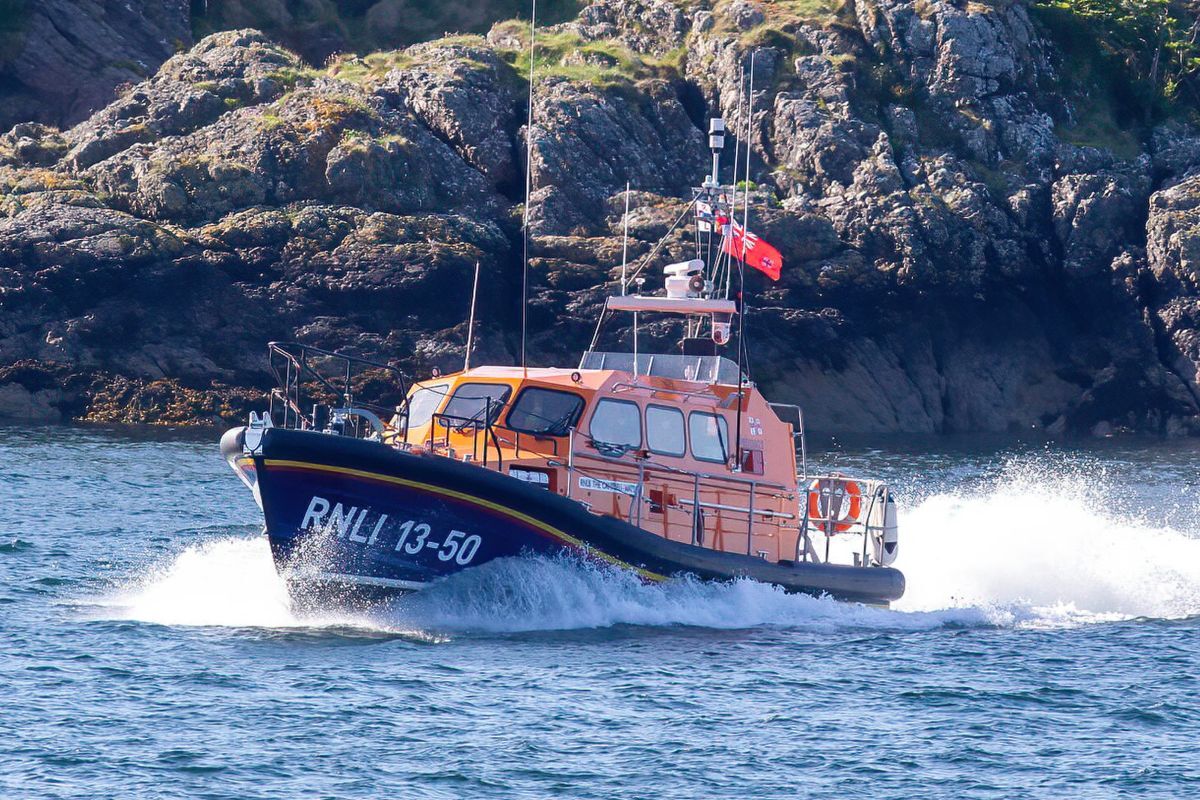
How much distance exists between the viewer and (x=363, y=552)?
50.6 ft

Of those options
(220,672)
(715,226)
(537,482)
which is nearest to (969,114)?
(715,226)

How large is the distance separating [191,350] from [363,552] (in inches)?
932

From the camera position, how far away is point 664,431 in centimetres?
1727

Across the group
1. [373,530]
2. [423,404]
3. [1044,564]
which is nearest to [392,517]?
[373,530]

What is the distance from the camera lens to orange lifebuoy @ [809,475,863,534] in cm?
1920

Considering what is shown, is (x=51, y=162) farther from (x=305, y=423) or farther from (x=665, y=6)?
(x=305, y=423)

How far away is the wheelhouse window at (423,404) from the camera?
17422 mm

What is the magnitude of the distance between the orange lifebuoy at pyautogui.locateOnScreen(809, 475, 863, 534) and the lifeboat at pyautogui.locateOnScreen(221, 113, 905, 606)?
0.11ft

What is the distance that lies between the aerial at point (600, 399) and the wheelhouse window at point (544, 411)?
0.03 m

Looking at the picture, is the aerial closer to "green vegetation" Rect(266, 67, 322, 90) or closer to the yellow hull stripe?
the yellow hull stripe

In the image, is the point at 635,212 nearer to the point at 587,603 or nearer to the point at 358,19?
the point at 358,19

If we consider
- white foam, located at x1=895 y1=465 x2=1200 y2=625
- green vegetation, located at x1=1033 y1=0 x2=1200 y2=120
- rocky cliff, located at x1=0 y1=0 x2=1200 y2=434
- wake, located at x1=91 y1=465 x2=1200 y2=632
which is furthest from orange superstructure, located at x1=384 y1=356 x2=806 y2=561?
green vegetation, located at x1=1033 y1=0 x2=1200 y2=120

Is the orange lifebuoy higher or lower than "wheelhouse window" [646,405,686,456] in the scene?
lower

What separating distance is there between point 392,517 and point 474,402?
211 cm
